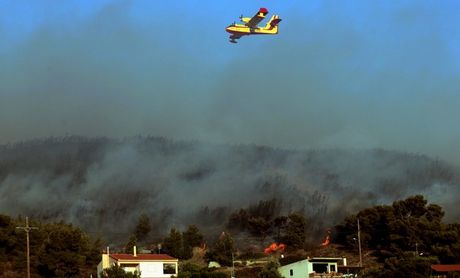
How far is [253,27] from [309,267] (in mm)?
45170

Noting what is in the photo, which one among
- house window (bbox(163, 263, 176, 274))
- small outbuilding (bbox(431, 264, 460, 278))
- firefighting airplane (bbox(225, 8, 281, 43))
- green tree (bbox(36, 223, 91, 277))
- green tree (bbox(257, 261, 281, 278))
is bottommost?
small outbuilding (bbox(431, 264, 460, 278))

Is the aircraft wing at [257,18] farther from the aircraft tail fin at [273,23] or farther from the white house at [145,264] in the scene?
the white house at [145,264]

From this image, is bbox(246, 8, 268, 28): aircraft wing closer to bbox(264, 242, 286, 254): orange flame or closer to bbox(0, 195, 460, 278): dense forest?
bbox(0, 195, 460, 278): dense forest

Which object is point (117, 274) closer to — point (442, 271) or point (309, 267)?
point (309, 267)

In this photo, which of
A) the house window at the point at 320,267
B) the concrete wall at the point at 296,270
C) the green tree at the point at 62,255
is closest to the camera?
the green tree at the point at 62,255

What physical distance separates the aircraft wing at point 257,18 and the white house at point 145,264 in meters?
45.1

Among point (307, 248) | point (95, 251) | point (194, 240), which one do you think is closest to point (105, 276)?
point (95, 251)

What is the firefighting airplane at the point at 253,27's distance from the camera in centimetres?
9324

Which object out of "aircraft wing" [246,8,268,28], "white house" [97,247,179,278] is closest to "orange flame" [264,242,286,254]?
"white house" [97,247,179,278]

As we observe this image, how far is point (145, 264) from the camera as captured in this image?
114750mm

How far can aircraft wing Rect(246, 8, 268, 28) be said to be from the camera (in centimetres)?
9150

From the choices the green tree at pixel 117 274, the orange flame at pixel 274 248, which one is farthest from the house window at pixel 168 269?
the orange flame at pixel 274 248

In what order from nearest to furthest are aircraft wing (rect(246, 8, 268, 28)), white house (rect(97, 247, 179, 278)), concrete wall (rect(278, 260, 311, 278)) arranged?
aircraft wing (rect(246, 8, 268, 28)) → white house (rect(97, 247, 179, 278)) → concrete wall (rect(278, 260, 311, 278))

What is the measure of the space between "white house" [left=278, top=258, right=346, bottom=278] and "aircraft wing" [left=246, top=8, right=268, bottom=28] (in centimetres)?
4522
